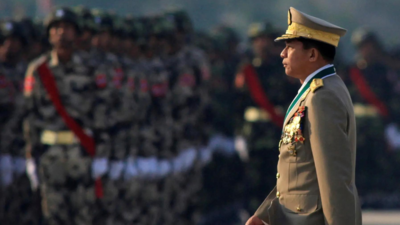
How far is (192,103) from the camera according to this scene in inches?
374

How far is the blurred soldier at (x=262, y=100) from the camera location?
1072 centimetres

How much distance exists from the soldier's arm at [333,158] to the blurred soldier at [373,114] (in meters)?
8.27

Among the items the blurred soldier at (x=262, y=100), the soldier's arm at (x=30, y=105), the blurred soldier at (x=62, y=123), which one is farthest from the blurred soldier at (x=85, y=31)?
the blurred soldier at (x=262, y=100)

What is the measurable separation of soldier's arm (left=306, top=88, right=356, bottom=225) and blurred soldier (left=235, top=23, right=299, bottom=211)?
6.47 metres

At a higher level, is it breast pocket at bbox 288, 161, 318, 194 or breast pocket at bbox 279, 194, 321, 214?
breast pocket at bbox 288, 161, 318, 194

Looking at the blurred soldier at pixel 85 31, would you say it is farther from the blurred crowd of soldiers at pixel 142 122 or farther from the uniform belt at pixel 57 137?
the uniform belt at pixel 57 137

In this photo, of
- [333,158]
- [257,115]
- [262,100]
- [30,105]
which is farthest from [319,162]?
[257,115]

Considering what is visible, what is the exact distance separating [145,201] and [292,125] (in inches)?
197

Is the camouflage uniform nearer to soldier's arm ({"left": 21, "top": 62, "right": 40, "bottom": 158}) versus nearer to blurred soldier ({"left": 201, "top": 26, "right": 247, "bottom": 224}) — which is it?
blurred soldier ({"left": 201, "top": 26, "right": 247, "bottom": 224})

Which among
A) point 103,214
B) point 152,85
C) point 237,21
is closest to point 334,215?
point 103,214

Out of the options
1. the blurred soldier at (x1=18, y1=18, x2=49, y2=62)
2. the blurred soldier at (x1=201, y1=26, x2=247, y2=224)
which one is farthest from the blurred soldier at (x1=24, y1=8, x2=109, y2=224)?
the blurred soldier at (x1=201, y1=26, x2=247, y2=224)

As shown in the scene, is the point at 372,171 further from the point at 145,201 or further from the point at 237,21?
the point at 237,21

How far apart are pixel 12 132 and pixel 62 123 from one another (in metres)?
1.24

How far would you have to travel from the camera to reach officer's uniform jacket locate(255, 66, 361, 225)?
4105 millimetres
